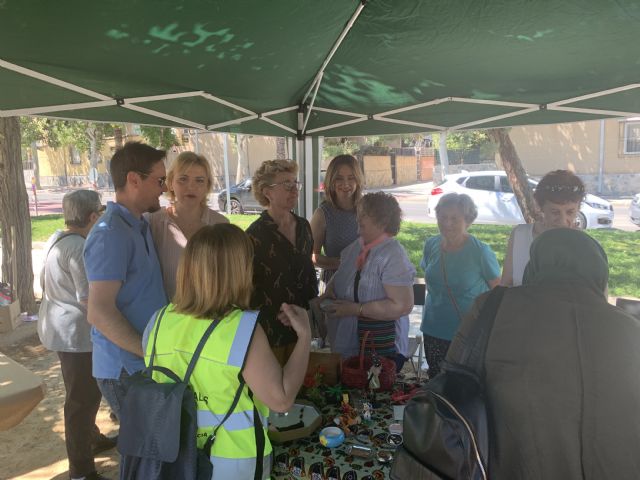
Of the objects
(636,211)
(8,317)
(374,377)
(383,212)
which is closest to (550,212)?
(383,212)

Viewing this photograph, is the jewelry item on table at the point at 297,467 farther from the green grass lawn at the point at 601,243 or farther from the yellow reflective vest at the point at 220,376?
the green grass lawn at the point at 601,243

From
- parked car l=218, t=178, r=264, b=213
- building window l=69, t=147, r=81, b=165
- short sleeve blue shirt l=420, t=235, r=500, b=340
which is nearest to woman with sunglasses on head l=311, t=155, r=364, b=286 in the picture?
short sleeve blue shirt l=420, t=235, r=500, b=340

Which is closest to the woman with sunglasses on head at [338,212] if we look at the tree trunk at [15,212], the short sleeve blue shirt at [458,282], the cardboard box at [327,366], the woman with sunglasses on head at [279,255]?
the woman with sunglasses on head at [279,255]

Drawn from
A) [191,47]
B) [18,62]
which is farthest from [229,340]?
[18,62]

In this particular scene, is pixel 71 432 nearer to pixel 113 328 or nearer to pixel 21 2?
pixel 113 328

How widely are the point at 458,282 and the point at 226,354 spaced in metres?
1.90

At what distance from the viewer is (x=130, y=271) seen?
6.10 feet

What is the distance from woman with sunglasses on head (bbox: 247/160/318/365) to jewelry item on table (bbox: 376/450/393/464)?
2.70 ft

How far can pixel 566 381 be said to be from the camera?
1.08 metres

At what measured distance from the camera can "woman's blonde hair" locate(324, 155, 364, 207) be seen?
3.35m

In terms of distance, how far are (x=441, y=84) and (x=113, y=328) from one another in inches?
109

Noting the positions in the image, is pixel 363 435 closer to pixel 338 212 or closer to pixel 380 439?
pixel 380 439

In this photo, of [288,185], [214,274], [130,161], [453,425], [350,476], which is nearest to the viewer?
[453,425]

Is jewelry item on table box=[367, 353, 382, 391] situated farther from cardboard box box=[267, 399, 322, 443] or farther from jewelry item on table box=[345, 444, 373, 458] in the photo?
jewelry item on table box=[345, 444, 373, 458]
